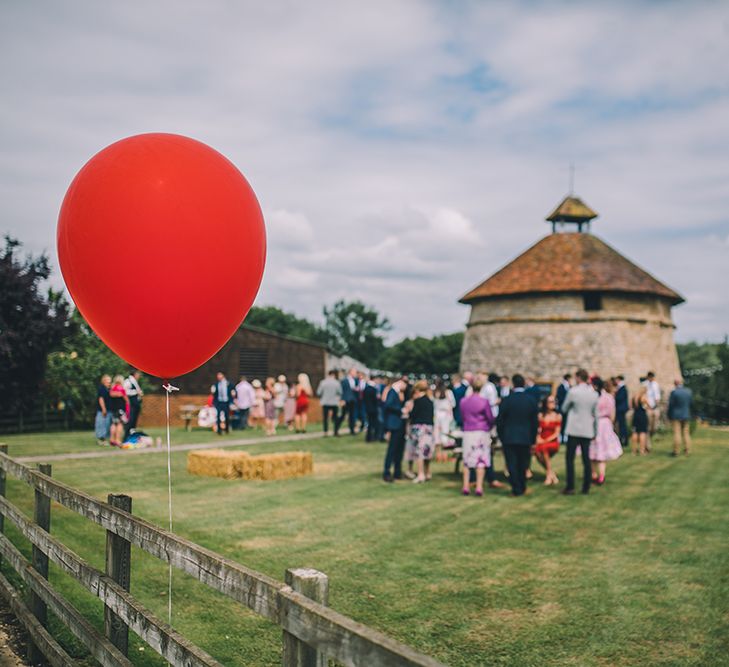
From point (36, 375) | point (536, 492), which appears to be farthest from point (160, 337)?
point (36, 375)

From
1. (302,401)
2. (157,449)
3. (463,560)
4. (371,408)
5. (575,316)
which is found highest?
(575,316)

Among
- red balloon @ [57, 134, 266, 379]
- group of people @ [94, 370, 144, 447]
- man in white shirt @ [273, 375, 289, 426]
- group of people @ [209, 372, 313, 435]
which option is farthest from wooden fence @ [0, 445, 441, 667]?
man in white shirt @ [273, 375, 289, 426]

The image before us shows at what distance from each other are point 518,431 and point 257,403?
15.0 meters

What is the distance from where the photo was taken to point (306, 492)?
1173cm

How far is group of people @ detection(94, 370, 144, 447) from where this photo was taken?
57.0 ft

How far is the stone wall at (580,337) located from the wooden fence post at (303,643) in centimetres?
3215

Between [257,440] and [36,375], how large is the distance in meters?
7.94

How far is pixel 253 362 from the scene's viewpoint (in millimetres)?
39188

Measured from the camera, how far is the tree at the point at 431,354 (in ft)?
283

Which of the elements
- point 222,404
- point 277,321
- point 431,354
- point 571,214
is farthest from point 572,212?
point 277,321

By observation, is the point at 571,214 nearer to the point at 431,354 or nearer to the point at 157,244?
the point at 157,244

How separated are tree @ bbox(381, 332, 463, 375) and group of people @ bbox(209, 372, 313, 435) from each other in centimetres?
6089

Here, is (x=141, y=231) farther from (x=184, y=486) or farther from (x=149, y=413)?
(x=149, y=413)

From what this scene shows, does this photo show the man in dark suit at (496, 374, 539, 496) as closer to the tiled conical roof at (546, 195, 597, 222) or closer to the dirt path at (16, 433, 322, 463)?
the dirt path at (16, 433, 322, 463)
